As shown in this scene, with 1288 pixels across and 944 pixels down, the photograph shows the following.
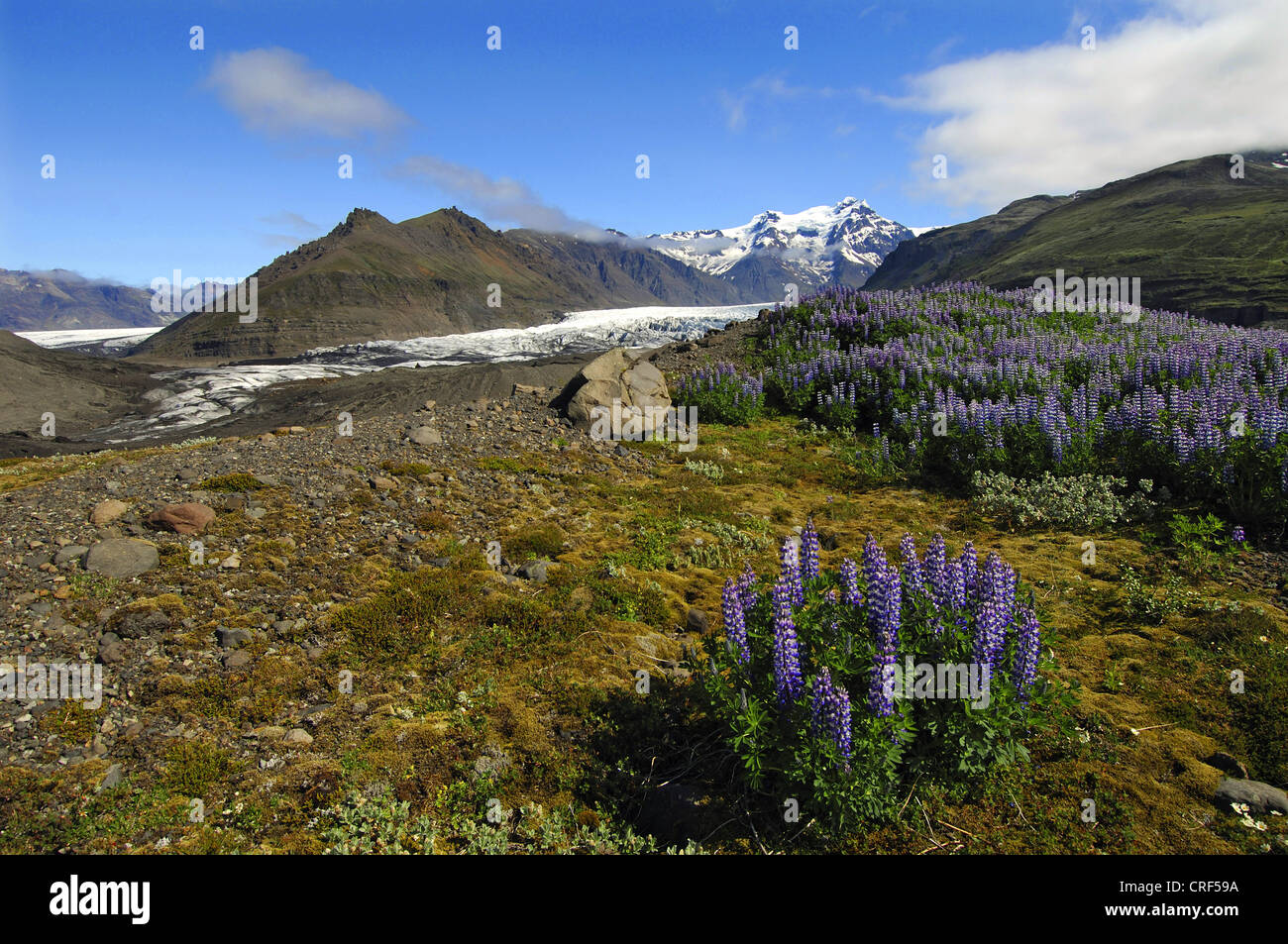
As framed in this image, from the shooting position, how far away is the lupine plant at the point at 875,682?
4277 millimetres

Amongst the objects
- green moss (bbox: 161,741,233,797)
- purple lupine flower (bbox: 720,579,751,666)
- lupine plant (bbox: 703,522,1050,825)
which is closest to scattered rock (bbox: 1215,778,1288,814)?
lupine plant (bbox: 703,522,1050,825)

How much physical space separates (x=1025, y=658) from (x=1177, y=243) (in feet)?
377

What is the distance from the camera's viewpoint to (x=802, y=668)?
4.92 meters

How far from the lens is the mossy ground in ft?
16.0

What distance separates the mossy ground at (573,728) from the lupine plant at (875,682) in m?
0.41

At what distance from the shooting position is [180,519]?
9.66 metres

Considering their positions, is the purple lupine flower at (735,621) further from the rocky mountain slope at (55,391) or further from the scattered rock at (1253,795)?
the rocky mountain slope at (55,391)

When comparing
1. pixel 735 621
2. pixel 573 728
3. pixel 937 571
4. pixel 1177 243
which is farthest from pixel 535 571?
pixel 1177 243

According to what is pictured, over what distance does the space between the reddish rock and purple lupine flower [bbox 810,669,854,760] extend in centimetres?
957

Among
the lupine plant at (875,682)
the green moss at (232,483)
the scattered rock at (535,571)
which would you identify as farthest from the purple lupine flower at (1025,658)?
the green moss at (232,483)

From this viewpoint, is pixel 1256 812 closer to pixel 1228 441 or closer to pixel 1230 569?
pixel 1230 569

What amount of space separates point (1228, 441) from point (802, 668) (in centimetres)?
1016

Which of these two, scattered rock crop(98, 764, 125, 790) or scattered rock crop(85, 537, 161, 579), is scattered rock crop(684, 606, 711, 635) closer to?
scattered rock crop(98, 764, 125, 790)
